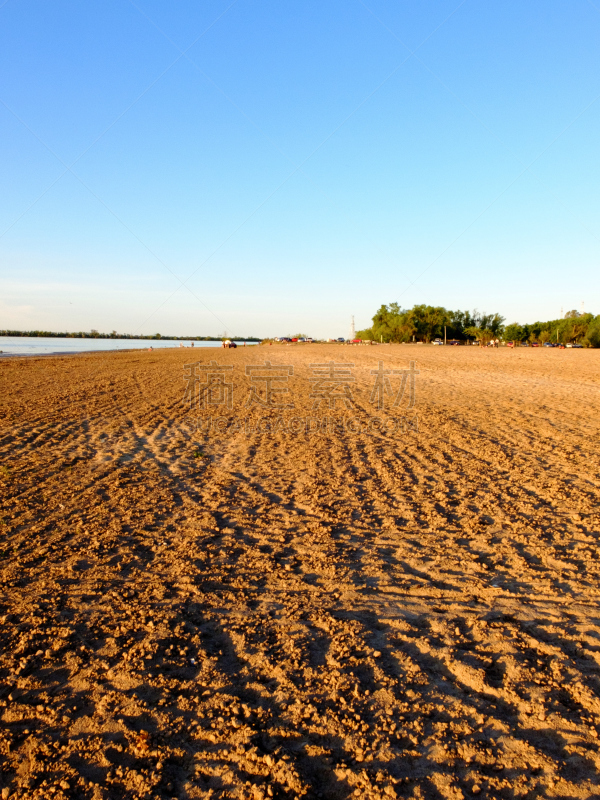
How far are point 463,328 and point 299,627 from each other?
105853 millimetres

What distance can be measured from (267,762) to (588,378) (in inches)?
808

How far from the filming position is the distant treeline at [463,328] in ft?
301

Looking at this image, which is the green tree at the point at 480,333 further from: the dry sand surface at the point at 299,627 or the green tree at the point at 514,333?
the dry sand surface at the point at 299,627

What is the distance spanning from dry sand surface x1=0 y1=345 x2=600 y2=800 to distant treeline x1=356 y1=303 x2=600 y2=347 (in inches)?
3511

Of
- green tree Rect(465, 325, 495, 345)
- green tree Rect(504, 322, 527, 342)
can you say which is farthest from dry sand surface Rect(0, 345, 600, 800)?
green tree Rect(504, 322, 527, 342)

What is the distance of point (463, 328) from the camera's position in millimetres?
102000

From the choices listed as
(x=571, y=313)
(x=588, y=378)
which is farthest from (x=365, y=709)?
(x=571, y=313)

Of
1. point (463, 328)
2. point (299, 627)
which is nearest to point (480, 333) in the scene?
point (463, 328)

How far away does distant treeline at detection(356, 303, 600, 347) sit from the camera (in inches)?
3615

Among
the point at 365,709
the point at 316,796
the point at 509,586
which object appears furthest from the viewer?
the point at 509,586

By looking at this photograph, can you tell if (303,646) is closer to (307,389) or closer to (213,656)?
(213,656)

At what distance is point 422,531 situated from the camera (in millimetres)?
4941

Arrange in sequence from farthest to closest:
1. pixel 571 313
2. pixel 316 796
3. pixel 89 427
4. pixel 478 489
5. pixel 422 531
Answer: pixel 571 313 < pixel 89 427 < pixel 478 489 < pixel 422 531 < pixel 316 796

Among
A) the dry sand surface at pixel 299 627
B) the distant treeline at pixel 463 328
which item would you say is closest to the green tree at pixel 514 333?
the distant treeline at pixel 463 328
